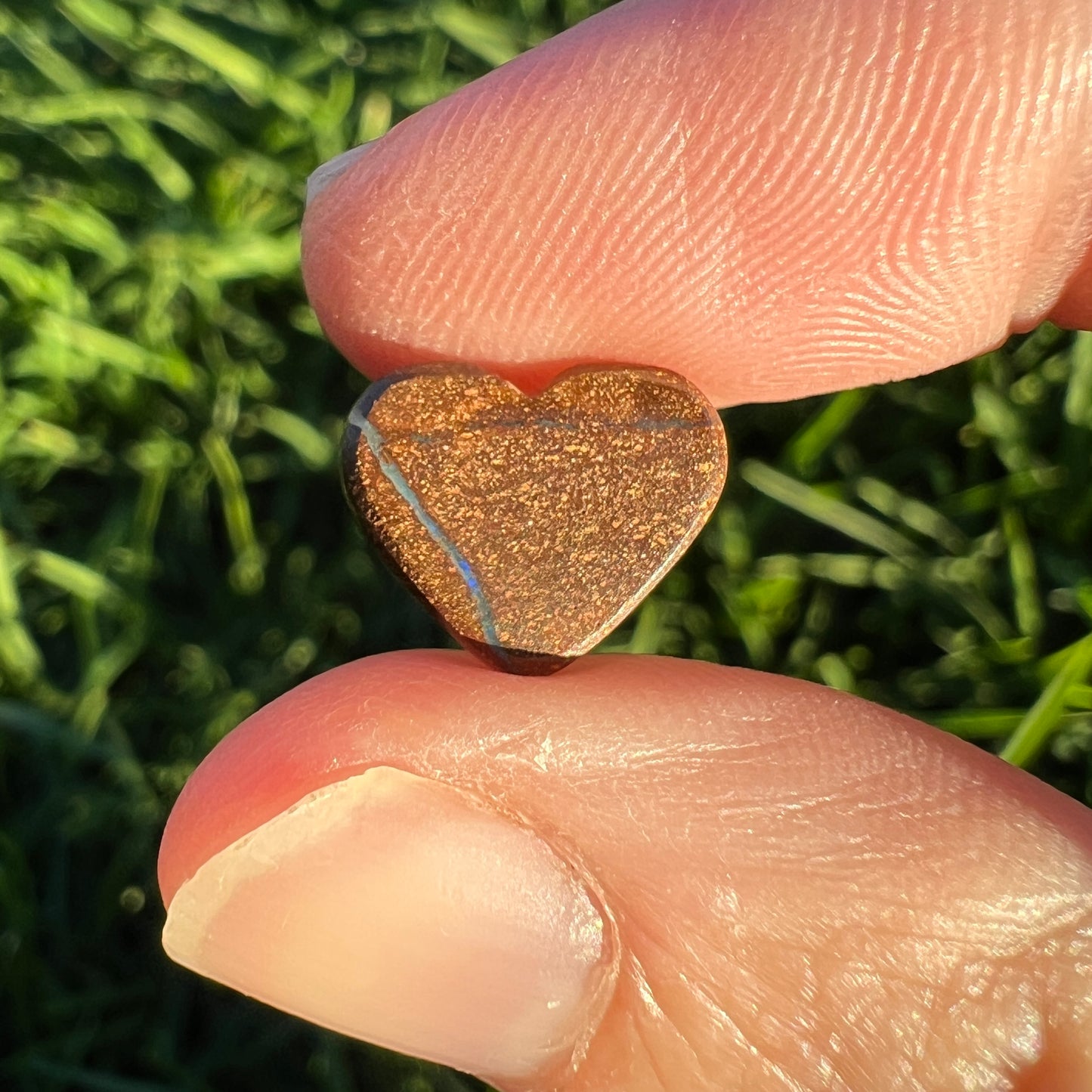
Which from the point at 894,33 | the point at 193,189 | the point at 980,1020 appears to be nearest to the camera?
the point at 980,1020

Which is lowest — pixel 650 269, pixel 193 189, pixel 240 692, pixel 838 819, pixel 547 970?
pixel 240 692

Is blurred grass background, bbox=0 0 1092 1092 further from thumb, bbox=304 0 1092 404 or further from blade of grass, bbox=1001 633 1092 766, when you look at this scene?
thumb, bbox=304 0 1092 404

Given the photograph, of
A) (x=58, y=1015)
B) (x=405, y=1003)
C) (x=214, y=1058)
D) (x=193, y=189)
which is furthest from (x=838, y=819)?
(x=193, y=189)

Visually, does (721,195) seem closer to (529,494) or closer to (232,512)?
(529,494)

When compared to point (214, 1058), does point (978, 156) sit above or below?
above

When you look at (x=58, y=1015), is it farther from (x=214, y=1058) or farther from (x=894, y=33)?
(x=894, y=33)

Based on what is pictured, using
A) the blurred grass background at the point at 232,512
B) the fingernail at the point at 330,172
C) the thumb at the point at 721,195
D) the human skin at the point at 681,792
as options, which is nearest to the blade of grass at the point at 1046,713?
the blurred grass background at the point at 232,512
